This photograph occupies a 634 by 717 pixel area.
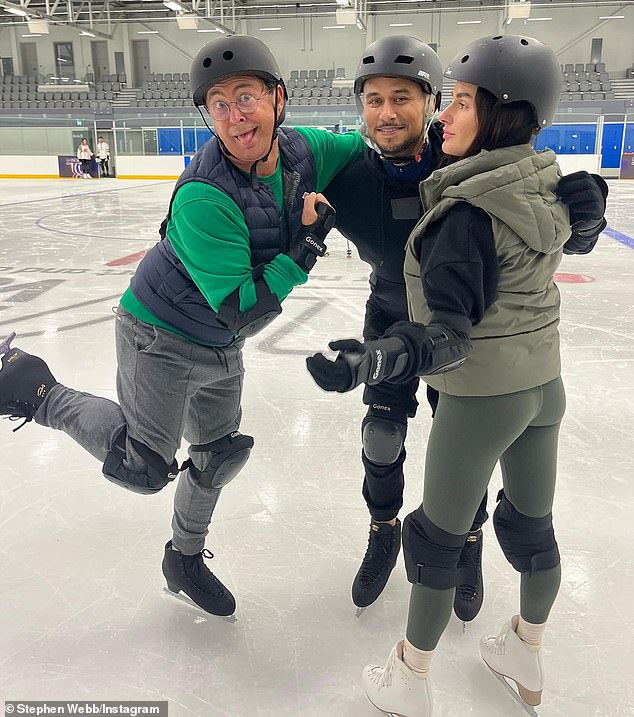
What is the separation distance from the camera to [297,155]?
1670 millimetres

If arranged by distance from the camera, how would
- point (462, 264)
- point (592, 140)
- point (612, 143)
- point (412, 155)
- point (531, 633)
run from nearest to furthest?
1. point (462, 264)
2. point (531, 633)
3. point (412, 155)
4. point (592, 140)
5. point (612, 143)

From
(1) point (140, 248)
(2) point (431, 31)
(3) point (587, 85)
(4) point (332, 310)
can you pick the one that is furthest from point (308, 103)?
(4) point (332, 310)

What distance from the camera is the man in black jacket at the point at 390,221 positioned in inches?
63.4

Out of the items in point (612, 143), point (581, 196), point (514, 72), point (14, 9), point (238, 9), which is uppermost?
point (238, 9)

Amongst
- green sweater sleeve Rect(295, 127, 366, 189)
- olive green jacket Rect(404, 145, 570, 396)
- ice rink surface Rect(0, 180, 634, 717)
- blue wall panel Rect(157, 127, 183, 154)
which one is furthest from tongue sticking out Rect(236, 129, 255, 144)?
blue wall panel Rect(157, 127, 183, 154)

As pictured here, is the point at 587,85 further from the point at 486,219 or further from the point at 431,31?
the point at 486,219

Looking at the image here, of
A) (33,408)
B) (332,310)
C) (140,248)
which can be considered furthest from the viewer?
(140,248)

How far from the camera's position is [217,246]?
4.67ft

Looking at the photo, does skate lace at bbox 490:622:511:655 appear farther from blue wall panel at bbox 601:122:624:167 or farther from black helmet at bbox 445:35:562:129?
blue wall panel at bbox 601:122:624:167

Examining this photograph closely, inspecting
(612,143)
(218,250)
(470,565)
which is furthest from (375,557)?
(612,143)

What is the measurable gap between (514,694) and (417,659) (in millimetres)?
289

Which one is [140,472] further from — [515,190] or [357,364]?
[515,190]

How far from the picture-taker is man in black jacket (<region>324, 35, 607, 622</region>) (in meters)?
1.61

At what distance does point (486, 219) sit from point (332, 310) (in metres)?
3.90
